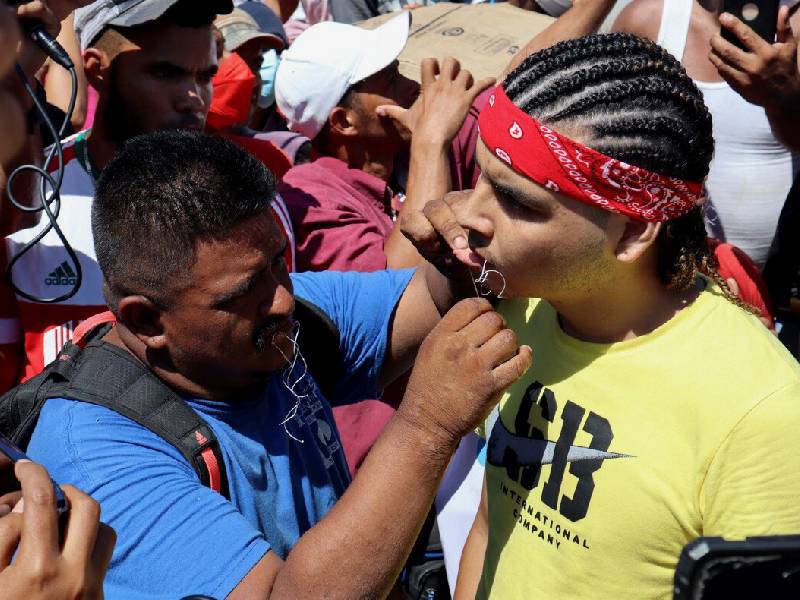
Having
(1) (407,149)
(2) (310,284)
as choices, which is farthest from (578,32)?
(2) (310,284)

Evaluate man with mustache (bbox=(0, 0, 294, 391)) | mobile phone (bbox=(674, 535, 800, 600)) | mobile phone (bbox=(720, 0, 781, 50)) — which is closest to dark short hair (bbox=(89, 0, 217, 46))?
man with mustache (bbox=(0, 0, 294, 391))

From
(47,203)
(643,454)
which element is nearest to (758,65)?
(643,454)

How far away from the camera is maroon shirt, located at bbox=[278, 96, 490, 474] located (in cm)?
298

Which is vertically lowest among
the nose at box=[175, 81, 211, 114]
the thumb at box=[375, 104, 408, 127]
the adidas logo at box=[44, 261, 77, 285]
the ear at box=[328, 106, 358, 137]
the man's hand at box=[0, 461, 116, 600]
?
the ear at box=[328, 106, 358, 137]

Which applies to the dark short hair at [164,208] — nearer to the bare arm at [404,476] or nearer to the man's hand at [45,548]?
the bare arm at [404,476]

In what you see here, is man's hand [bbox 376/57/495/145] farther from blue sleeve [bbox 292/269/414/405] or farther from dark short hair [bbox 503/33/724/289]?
dark short hair [bbox 503/33/724/289]

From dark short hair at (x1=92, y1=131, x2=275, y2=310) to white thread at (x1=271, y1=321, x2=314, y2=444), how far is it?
0.26 metres

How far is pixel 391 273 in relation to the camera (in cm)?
253

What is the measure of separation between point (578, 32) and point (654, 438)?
85.5 inches

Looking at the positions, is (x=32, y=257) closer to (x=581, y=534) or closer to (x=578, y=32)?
(x=581, y=534)

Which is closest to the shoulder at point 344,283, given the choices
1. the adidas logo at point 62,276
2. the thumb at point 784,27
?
the adidas logo at point 62,276

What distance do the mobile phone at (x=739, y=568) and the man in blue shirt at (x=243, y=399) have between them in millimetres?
564

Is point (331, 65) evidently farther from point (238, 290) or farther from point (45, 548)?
point (45, 548)

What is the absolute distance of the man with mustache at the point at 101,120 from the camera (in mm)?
2742
